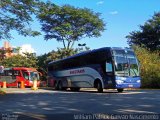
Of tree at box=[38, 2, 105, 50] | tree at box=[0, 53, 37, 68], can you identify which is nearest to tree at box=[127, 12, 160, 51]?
tree at box=[38, 2, 105, 50]

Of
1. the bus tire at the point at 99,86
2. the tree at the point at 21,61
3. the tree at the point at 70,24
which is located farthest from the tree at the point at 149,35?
the bus tire at the point at 99,86

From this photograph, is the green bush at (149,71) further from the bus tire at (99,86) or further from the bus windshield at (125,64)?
the bus windshield at (125,64)

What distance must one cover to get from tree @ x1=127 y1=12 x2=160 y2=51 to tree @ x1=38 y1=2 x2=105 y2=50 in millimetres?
9290

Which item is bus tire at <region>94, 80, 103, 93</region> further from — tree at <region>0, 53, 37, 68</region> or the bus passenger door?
tree at <region>0, 53, 37, 68</region>

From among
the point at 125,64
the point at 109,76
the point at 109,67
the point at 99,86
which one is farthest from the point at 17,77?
the point at 125,64

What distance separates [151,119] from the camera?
497 inches

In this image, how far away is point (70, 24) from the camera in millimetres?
64000

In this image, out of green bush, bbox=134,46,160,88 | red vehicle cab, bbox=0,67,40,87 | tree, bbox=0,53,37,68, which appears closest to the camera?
green bush, bbox=134,46,160,88

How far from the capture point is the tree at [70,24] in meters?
63.9

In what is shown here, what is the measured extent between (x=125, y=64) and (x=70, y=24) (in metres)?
34.4

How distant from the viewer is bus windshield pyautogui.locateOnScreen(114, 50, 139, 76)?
30.2 m

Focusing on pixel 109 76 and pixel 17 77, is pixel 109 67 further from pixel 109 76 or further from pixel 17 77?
pixel 17 77

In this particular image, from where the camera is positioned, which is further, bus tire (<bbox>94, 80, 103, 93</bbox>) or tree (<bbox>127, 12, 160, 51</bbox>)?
tree (<bbox>127, 12, 160, 51</bbox>)

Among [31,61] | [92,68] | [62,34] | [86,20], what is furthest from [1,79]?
[92,68]
